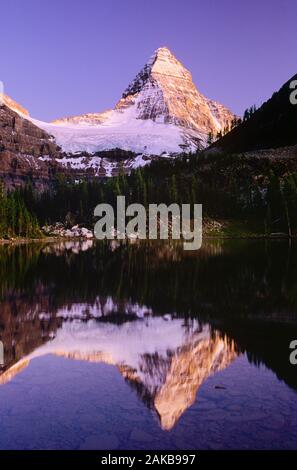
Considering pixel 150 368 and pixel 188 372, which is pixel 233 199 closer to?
pixel 150 368

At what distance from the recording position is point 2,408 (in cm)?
1547

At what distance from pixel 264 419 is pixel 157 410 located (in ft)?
10.3

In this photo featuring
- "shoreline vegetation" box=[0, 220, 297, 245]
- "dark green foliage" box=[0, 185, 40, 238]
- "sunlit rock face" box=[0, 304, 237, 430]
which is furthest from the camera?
"dark green foliage" box=[0, 185, 40, 238]

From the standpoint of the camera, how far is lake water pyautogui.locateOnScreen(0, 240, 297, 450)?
1348 cm

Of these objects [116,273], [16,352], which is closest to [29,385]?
[16,352]

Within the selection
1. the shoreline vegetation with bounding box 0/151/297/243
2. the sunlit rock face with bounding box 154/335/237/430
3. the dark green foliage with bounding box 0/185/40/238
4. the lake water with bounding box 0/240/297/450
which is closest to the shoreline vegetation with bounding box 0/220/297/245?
the shoreline vegetation with bounding box 0/151/297/243

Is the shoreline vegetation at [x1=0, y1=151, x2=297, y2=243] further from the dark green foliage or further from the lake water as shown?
the lake water

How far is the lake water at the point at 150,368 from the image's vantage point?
1348 cm

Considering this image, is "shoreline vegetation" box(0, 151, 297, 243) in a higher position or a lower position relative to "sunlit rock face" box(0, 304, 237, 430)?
higher

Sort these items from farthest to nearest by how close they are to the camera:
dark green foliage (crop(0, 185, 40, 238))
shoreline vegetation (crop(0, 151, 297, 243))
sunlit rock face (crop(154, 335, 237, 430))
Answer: dark green foliage (crop(0, 185, 40, 238)) → shoreline vegetation (crop(0, 151, 297, 243)) → sunlit rock face (crop(154, 335, 237, 430))

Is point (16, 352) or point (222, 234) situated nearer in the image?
point (16, 352)

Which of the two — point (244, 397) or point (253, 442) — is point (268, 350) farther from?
point (253, 442)

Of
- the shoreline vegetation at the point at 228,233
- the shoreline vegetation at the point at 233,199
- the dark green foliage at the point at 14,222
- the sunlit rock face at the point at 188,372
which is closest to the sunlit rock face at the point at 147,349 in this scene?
the sunlit rock face at the point at 188,372

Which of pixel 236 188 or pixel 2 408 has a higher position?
pixel 236 188
